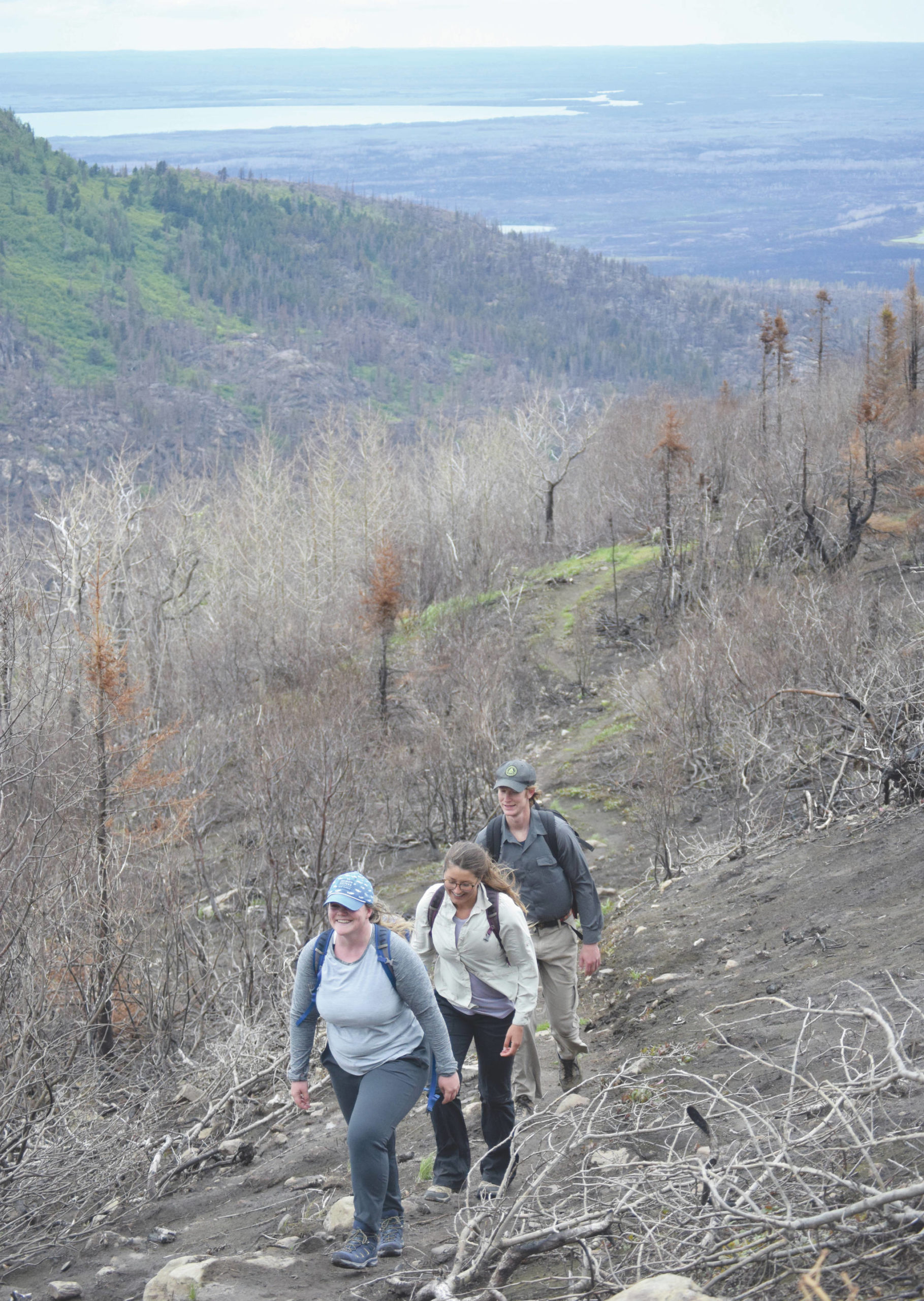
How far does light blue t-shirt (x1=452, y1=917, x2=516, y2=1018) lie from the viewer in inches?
205

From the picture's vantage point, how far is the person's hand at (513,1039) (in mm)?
5039

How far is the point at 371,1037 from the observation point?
4684mm

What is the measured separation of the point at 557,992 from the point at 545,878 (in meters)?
0.79

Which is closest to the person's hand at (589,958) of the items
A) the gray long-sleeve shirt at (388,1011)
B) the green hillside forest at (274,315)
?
the gray long-sleeve shirt at (388,1011)

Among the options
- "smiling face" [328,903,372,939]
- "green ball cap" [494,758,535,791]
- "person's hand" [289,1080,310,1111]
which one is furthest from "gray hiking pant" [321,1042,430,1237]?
"green ball cap" [494,758,535,791]

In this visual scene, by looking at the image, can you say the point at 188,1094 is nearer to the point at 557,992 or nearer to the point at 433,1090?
the point at 557,992

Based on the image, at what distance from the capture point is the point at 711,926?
8.93 meters

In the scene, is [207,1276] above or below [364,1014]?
below

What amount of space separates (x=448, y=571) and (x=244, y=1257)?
3699 cm

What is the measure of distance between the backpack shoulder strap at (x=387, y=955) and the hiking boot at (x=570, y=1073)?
7.53 feet

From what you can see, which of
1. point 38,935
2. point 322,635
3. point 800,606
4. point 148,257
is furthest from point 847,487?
point 148,257

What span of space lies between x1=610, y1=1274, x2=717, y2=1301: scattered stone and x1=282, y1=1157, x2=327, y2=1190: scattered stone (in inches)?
111

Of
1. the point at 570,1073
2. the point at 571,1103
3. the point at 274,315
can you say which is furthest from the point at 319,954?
the point at 274,315

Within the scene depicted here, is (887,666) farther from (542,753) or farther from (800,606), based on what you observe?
(542,753)
